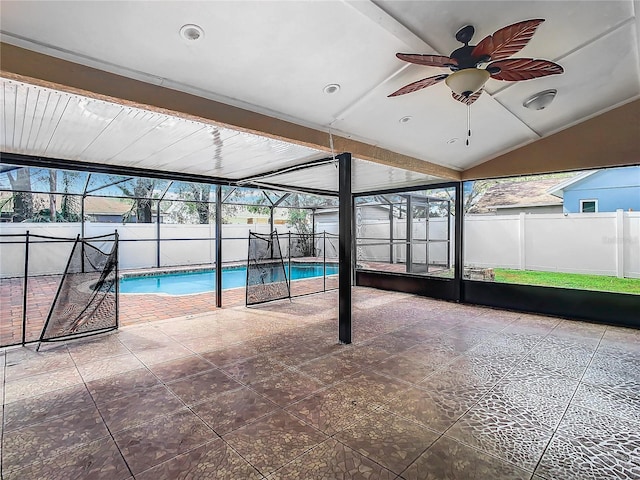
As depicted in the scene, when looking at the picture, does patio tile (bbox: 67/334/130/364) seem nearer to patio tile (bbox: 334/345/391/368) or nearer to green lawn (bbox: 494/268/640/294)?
patio tile (bbox: 334/345/391/368)

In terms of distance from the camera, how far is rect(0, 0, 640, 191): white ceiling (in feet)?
6.23

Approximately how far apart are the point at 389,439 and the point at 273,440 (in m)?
0.75

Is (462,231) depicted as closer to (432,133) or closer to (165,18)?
(432,133)

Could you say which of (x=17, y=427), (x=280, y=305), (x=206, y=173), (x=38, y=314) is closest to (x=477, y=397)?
(x=17, y=427)

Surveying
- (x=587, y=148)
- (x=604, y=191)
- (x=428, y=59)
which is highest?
(x=587, y=148)

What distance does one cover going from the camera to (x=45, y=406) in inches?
98.4

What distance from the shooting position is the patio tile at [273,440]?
188 cm

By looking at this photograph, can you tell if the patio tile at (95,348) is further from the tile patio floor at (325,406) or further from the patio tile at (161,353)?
the patio tile at (161,353)

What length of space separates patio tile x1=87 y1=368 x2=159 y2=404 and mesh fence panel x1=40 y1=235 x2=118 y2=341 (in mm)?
1641

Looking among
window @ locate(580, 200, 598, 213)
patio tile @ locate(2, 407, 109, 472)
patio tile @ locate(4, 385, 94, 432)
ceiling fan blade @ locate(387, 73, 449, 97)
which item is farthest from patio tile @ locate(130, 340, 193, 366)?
window @ locate(580, 200, 598, 213)

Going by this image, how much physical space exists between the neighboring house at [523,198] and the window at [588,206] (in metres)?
2.27

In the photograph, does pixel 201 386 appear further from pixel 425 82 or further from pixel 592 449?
pixel 425 82

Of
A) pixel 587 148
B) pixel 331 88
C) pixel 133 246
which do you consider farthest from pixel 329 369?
pixel 133 246

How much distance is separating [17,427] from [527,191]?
11.3 meters
